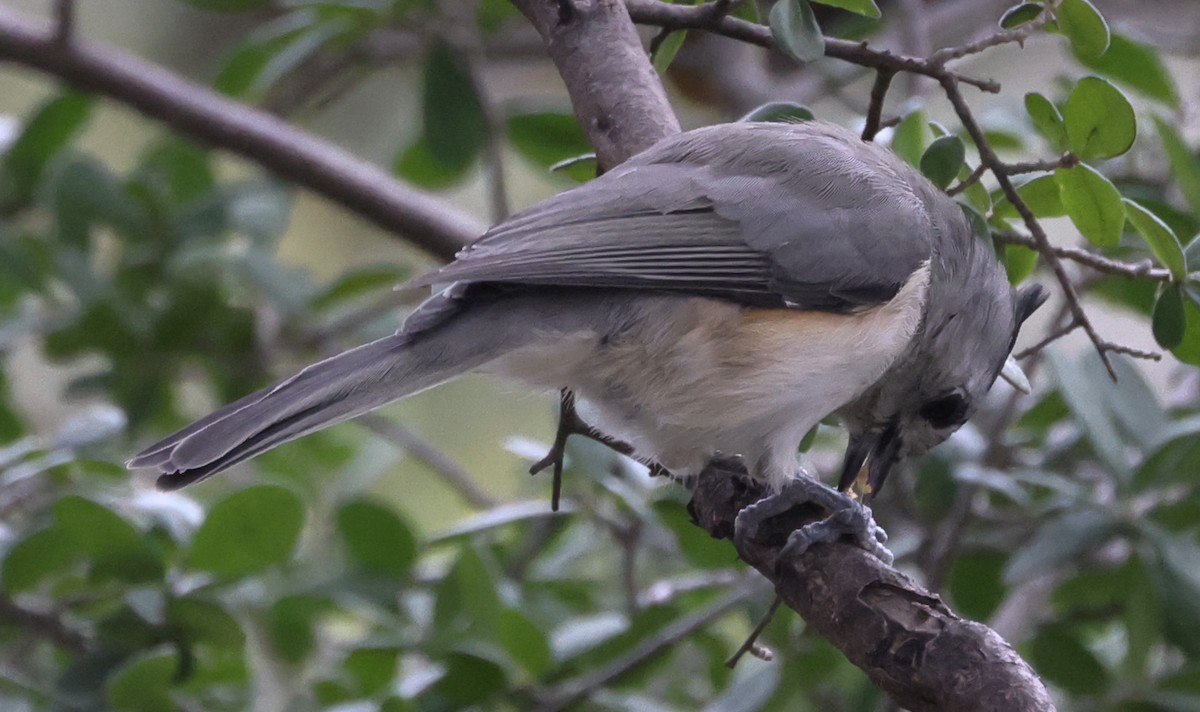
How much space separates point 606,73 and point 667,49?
15 centimetres

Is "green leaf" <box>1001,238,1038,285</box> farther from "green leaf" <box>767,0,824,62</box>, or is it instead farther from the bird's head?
"green leaf" <box>767,0,824,62</box>

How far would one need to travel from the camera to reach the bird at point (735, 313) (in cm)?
214

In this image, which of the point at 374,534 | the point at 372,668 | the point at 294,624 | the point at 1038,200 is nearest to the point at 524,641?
the point at 372,668

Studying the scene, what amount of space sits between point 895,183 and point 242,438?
4.45 ft

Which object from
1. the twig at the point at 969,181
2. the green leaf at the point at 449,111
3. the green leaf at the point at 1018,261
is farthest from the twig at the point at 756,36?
the green leaf at the point at 449,111

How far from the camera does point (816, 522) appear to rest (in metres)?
1.99

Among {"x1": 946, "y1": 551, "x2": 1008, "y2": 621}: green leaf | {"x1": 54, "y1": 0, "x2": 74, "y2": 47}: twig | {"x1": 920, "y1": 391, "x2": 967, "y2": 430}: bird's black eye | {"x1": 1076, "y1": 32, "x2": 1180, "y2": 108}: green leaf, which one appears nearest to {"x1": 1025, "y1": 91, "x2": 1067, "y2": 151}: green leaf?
{"x1": 920, "y1": 391, "x2": 967, "y2": 430}: bird's black eye

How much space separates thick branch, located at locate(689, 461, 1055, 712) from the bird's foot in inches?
0.8

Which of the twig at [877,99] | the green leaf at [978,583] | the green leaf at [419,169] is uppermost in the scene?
the twig at [877,99]

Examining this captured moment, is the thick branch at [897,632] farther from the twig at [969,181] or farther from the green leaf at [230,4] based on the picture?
the green leaf at [230,4]

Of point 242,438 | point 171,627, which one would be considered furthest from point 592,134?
point 171,627

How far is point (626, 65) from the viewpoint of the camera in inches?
88.4

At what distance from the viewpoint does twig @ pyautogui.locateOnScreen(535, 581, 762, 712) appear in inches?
98.0

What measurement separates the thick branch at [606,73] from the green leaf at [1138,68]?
1115 millimetres
